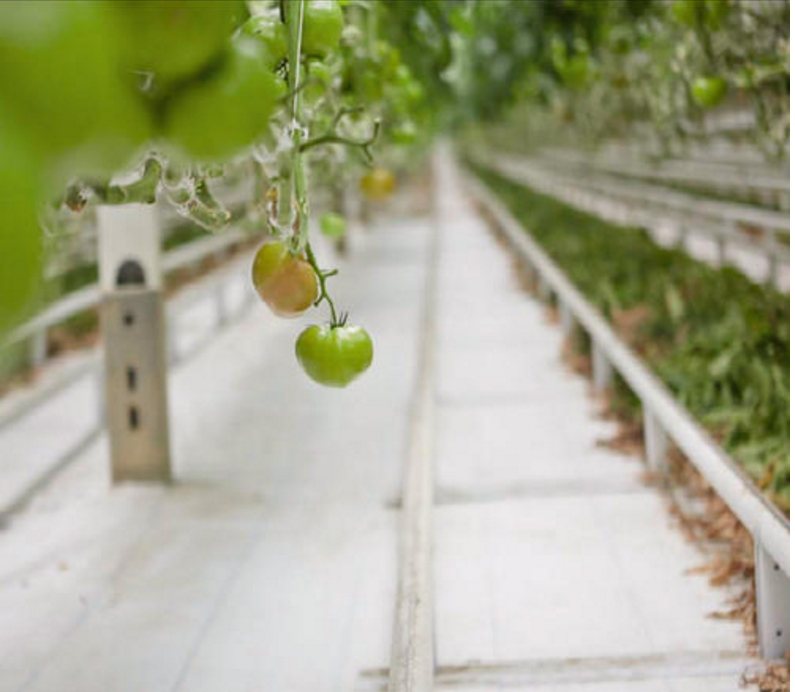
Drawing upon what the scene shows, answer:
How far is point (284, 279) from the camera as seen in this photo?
3.26 ft

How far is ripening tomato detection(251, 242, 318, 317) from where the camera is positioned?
38.9 inches

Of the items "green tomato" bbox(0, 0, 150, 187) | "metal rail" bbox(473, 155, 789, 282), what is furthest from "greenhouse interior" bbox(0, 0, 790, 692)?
"metal rail" bbox(473, 155, 789, 282)

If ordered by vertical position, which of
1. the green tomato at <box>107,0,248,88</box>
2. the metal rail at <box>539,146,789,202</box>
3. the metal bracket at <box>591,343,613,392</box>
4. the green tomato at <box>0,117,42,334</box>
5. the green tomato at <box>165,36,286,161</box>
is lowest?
the metal bracket at <box>591,343,613,392</box>

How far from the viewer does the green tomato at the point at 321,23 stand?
101 centimetres

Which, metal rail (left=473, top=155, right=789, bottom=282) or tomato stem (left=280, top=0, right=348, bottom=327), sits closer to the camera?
tomato stem (left=280, top=0, right=348, bottom=327)

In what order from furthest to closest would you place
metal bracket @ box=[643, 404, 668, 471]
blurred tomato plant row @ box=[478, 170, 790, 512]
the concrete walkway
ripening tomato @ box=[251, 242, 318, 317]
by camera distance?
metal bracket @ box=[643, 404, 668, 471] < blurred tomato plant row @ box=[478, 170, 790, 512] < the concrete walkway < ripening tomato @ box=[251, 242, 318, 317]

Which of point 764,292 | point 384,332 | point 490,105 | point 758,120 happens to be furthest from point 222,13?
point 490,105

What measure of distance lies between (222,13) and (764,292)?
3933 mm

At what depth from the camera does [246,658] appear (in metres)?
2.33

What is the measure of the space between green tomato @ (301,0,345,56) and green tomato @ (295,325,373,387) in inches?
11.3

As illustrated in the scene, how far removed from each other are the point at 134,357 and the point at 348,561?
1.23 meters

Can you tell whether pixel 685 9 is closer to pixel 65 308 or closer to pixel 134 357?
pixel 134 357

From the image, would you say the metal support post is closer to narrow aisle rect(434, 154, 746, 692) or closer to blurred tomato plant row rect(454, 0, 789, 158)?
narrow aisle rect(434, 154, 746, 692)

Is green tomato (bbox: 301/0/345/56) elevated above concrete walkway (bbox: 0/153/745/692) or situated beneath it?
elevated above
